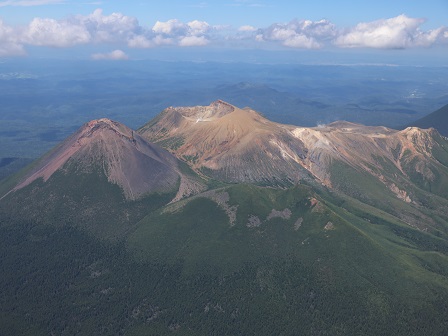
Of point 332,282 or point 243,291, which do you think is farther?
point 243,291

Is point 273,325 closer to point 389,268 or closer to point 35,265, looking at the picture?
point 389,268

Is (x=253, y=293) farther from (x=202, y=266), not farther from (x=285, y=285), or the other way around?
(x=202, y=266)

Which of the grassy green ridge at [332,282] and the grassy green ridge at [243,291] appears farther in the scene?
the grassy green ridge at [243,291]

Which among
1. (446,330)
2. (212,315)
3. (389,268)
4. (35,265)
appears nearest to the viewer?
(446,330)

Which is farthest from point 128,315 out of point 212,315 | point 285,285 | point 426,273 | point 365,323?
point 426,273

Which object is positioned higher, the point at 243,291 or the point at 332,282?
the point at 332,282

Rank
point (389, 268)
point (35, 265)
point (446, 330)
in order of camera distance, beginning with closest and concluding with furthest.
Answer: point (446, 330) → point (389, 268) → point (35, 265)

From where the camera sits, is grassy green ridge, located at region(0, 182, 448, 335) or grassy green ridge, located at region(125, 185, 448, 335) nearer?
grassy green ridge, located at region(125, 185, 448, 335)

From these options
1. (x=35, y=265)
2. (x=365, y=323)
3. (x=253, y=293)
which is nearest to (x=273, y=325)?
(x=253, y=293)

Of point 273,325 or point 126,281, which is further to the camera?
point 126,281

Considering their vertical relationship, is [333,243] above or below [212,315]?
above
